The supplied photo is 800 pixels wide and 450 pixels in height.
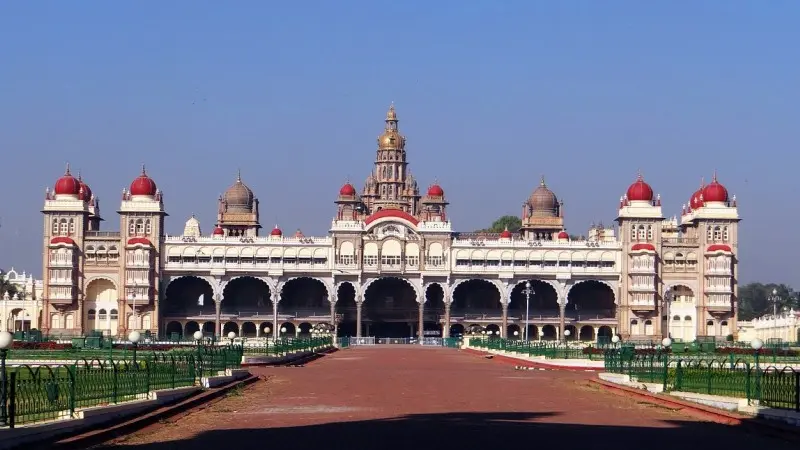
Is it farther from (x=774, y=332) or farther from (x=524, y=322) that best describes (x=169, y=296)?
(x=774, y=332)

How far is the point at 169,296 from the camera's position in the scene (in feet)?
409

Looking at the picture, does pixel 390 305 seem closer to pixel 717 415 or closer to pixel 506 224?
pixel 506 224

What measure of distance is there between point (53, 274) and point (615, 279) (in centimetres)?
4752

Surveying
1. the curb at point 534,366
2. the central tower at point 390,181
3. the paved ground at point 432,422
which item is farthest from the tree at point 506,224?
the paved ground at point 432,422

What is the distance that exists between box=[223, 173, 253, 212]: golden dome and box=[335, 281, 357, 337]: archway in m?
14.2

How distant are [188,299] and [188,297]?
0.58ft

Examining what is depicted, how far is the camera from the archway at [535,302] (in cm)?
12419

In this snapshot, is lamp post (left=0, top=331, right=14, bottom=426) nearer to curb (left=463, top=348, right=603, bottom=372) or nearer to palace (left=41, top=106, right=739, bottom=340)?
curb (left=463, top=348, right=603, bottom=372)

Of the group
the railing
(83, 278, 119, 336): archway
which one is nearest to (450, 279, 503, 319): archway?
(83, 278, 119, 336): archway

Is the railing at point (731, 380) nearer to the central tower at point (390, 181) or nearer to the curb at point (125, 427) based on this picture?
the curb at point (125, 427)

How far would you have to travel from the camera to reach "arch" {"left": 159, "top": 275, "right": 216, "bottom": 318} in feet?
403

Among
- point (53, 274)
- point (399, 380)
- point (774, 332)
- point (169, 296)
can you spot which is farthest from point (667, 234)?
point (399, 380)

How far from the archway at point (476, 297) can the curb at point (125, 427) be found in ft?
310

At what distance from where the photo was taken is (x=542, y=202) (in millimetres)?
137250
